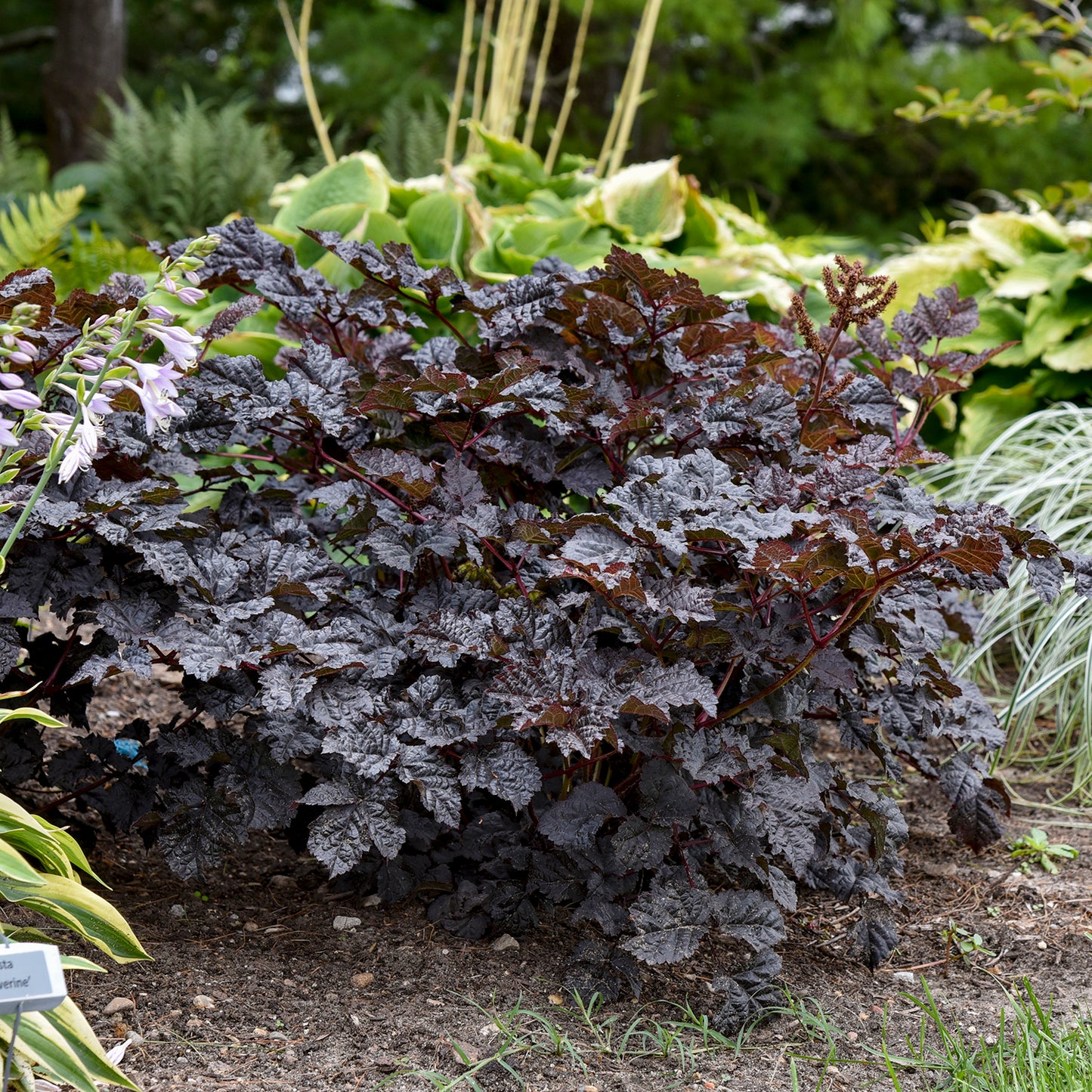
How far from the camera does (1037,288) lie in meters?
3.36

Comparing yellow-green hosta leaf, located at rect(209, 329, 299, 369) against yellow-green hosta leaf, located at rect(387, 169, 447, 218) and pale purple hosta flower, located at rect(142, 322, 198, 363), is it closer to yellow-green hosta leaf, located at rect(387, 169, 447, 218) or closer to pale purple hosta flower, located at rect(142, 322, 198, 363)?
Result: yellow-green hosta leaf, located at rect(387, 169, 447, 218)

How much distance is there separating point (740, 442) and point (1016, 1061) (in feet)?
2.96

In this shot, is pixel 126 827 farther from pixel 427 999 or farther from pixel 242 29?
pixel 242 29

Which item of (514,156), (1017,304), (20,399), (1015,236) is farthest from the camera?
(514,156)

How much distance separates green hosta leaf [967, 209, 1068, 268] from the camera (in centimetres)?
359

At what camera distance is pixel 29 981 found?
2.87 feet

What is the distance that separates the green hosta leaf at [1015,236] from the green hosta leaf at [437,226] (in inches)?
71.6

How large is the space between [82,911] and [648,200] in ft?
8.63

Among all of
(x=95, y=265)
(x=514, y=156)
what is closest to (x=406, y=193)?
(x=514, y=156)

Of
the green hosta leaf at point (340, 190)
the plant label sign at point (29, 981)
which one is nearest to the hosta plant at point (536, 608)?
the plant label sign at point (29, 981)

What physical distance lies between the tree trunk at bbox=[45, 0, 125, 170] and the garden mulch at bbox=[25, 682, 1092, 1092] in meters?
5.58

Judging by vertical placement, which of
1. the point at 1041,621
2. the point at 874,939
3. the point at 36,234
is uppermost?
the point at 36,234

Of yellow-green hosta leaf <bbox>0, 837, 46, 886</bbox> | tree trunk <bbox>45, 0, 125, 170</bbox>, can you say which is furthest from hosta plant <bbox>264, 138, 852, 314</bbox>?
tree trunk <bbox>45, 0, 125, 170</bbox>

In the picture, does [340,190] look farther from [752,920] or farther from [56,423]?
[752,920]
